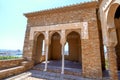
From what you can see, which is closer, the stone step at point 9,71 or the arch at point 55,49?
the stone step at point 9,71

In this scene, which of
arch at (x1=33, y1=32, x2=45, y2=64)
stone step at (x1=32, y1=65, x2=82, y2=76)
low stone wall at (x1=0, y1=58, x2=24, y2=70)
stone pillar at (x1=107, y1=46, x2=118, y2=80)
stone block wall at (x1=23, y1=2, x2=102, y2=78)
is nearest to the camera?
stone pillar at (x1=107, y1=46, x2=118, y2=80)

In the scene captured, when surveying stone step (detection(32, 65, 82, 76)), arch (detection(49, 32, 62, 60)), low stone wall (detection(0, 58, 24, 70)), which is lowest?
stone step (detection(32, 65, 82, 76))

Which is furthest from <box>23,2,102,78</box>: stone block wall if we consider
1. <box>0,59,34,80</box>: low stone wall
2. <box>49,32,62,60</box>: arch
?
<box>49,32,62,60</box>: arch

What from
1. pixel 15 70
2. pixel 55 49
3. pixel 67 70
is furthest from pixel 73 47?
pixel 15 70

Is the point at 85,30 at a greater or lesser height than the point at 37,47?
greater

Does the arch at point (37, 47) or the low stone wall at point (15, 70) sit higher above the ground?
the arch at point (37, 47)

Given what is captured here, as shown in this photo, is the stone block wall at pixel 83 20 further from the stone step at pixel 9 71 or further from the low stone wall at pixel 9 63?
the stone step at pixel 9 71

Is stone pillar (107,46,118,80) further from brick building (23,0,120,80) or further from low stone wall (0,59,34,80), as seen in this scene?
low stone wall (0,59,34,80)

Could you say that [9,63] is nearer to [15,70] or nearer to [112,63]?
[15,70]

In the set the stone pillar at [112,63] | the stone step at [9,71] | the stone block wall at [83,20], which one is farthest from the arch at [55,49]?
the stone pillar at [112,63]

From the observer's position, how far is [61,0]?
7.98 metres

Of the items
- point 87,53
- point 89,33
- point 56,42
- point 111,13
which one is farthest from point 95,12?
point 56,42

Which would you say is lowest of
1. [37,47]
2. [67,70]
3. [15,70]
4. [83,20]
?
[67,70]

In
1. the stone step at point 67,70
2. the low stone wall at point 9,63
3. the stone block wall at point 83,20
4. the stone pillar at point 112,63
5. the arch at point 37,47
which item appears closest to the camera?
the stone pillar at point 112,63
